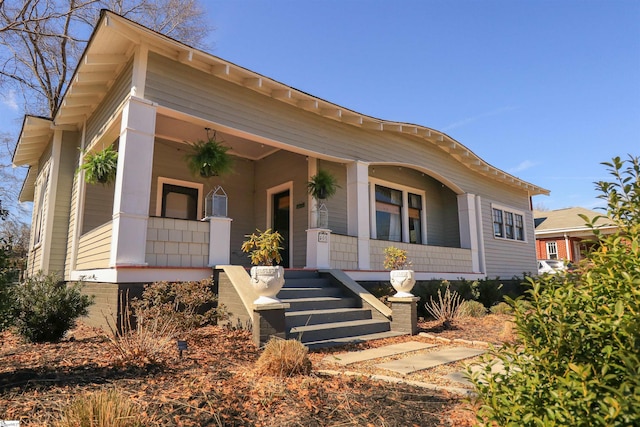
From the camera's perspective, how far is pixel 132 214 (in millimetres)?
5762

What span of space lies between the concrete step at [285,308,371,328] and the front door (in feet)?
11.4

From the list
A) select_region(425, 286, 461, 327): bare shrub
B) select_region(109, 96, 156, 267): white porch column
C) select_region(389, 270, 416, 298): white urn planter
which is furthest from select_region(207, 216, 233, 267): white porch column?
select_region(425, 286, 461, 327): bare shrub

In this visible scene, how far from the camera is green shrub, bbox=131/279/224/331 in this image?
5.13 meters

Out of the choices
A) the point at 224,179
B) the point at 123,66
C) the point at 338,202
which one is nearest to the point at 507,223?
the point at 338,202

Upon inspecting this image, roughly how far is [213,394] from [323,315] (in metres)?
3.23

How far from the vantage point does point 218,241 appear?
6.71 m

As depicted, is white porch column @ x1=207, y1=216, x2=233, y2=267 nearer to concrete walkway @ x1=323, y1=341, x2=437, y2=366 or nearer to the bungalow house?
the bungalow house

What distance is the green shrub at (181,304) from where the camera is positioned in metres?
5.13

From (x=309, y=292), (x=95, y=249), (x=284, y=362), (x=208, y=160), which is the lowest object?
(x=284, y=362)

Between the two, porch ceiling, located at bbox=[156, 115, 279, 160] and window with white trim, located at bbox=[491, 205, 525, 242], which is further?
window with white trim, located at bbox=[491, 205, 525, 242]

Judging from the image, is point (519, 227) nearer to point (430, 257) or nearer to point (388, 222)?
point (430, 257)

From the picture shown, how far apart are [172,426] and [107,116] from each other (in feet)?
21.9

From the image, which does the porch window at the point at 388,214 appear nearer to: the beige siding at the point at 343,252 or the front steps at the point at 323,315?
the beige siding at the point at 343,252

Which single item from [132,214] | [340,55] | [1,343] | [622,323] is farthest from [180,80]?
[622,323]
